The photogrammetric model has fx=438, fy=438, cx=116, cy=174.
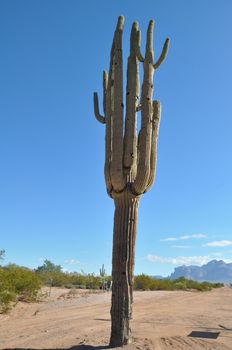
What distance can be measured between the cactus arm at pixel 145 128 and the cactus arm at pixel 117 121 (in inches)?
13.8

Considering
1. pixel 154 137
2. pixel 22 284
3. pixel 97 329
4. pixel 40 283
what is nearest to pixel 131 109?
pixel 154 137

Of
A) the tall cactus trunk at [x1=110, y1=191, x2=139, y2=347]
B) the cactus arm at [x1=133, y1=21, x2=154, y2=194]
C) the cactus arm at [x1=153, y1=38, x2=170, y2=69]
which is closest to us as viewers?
the tall cactus trunk at [x1=110, y1=191, x2=139, y2=347]

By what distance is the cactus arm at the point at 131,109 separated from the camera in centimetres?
863

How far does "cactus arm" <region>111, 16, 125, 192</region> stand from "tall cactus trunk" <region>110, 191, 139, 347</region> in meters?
0.33

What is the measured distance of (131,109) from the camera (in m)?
8.76

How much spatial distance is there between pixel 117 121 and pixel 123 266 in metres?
2.83

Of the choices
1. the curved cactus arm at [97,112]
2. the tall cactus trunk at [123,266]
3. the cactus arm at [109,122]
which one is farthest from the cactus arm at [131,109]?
the curved cactus arm at [97,112]

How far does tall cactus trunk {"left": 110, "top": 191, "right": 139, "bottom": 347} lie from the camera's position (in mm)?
7902

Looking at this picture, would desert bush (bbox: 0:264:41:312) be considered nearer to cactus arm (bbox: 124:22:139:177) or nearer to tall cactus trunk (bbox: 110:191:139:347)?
tall cactus trunk (bbox: 110:191:139:347)

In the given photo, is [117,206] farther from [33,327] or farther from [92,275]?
[92,275]

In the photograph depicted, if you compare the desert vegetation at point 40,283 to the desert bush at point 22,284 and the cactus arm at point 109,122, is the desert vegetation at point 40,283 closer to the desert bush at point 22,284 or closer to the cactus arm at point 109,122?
the desert bush at point 22,284

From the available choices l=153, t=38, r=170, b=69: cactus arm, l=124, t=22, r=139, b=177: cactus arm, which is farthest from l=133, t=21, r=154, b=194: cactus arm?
l=153, t=38, r=170, b=69: cactus arm

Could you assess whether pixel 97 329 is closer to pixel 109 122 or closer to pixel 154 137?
pixel 154 137

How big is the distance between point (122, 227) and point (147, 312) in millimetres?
6438
